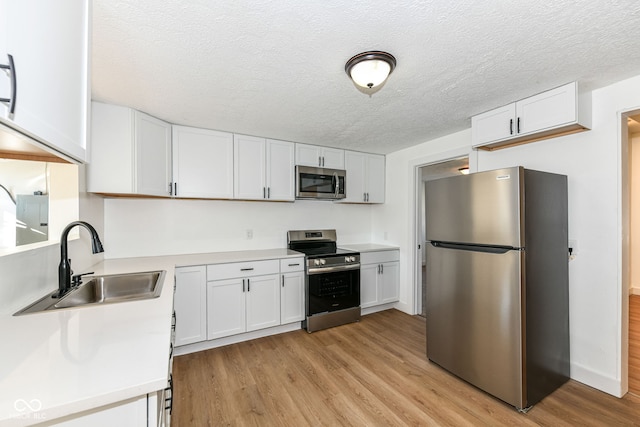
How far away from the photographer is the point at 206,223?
321 centimetres

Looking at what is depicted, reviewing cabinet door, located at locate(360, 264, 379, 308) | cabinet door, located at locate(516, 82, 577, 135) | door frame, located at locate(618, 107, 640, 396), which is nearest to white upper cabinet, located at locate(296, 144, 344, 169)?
cabinet door, located at locate(360, 264, 379, 308)

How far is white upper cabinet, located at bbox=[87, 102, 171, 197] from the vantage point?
2277 millimetres

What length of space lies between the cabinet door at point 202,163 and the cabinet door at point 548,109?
2.80 m

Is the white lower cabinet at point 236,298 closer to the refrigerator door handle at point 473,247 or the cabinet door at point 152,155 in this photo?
the cabinet door at point 152,155

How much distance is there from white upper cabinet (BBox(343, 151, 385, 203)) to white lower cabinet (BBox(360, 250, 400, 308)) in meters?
0.84

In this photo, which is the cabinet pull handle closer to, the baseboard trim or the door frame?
the door frame

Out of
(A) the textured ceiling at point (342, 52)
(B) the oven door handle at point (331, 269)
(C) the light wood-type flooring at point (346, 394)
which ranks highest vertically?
(A) the textured ceiling at point (342, 52)

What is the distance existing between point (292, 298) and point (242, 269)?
692mm

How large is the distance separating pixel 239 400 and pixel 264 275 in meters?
1.20

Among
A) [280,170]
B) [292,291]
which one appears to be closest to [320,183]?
[280,170]

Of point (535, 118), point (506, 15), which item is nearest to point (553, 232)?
point (535, 118)

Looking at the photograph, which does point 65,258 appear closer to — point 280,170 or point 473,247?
point 280,170

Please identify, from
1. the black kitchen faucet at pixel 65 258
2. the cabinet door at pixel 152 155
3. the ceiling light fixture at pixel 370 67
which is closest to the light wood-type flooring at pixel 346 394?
the black kitchen faucet at pixel 65 258

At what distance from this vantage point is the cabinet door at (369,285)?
3586 millimetres
